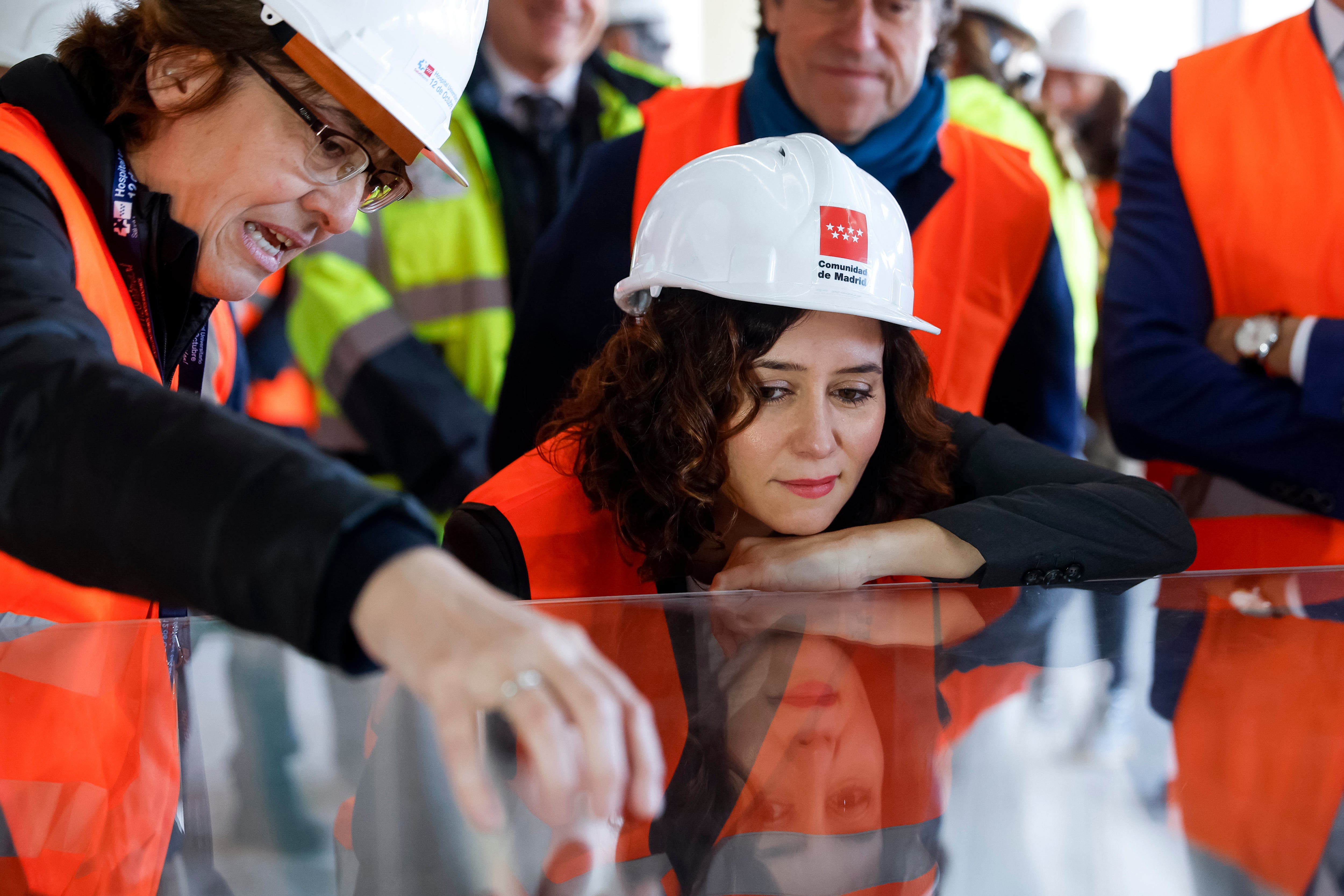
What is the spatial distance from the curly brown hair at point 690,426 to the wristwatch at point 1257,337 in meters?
0.53

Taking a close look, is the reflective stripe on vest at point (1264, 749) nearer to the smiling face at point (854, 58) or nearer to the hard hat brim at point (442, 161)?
the hard hat brim at point (442, 161)

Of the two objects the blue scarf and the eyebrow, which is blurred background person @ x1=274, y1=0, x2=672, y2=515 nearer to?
the blue scarf

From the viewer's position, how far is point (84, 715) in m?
0.95

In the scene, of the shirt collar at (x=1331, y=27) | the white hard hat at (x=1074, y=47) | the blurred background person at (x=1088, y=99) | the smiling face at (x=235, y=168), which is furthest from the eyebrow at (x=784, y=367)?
the white hard hat at (x=1074, y=47)

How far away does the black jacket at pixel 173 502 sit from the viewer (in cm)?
60

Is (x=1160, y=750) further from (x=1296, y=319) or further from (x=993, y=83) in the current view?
(x=993, y=83)

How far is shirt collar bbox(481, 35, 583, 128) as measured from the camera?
3057mm

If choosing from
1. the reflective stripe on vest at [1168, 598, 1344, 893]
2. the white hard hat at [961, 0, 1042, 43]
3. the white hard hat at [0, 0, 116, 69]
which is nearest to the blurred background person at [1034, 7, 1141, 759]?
the white hard hat at [961, 0, 1042, 43]

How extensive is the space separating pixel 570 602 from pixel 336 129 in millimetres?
590

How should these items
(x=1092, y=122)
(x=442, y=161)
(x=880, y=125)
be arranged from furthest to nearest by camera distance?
(x=1092, y=122), (x=880, y=125), (x=442, y=161)

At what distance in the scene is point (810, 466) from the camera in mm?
1600

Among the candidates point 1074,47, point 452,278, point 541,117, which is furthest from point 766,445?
point 1074,47

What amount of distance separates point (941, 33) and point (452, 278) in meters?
1.34

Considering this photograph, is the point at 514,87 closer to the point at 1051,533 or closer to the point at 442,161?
the point at 442,161
